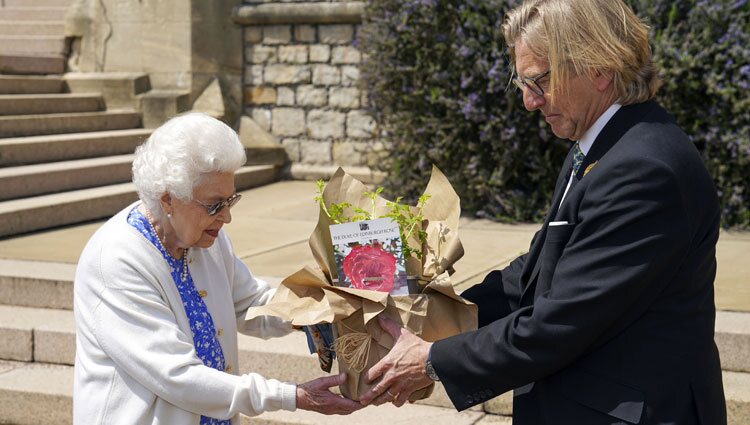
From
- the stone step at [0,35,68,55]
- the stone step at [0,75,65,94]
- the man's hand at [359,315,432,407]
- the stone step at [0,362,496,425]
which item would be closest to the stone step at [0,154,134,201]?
the stone step at [0,75,65,94]

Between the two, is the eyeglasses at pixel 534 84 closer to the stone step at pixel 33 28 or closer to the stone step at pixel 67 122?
the stone step at pixel 67 122

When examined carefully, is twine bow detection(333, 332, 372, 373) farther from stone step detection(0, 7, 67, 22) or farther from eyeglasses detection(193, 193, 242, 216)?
stone step detection(0, 7, 67, 22)

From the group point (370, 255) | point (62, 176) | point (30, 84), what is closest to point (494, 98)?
point (62, 176)

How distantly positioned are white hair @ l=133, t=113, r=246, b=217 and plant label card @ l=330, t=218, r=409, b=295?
0.35 m

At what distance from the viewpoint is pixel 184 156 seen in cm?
253

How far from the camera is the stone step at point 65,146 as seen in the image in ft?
26.1

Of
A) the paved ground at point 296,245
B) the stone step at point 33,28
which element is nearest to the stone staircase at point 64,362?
the paved ground at point 296,245

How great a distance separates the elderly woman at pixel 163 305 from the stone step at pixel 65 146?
17.1 feet

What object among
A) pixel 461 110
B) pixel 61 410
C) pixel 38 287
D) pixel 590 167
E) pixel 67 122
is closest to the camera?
pixel 590 167

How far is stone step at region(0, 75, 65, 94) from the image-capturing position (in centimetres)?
909

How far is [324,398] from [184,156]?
0.77 meters

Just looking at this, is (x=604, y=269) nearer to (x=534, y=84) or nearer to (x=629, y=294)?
(x=629, y=294)

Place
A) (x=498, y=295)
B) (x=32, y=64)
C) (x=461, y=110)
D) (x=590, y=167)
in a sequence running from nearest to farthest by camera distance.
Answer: (x=590, y=167) → (x=498, y=295) → (x=461, y=110) → (x=32, y=64)

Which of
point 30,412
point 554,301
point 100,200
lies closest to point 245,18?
point 100,200
